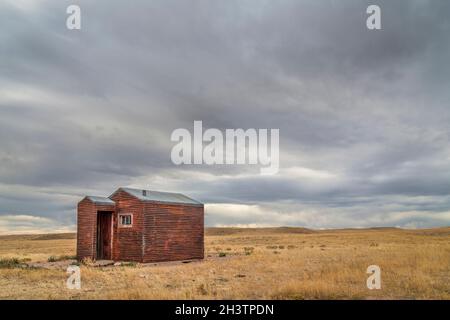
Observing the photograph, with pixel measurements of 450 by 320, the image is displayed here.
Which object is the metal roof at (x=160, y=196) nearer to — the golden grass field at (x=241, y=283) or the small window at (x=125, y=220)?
the small window at (x=125, y=220)

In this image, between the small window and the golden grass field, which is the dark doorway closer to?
the small window

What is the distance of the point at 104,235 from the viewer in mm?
28922

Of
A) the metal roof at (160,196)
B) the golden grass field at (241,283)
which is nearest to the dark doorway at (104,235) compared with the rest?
the metal roof at (160,196)

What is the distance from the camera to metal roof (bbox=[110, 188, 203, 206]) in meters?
28.0

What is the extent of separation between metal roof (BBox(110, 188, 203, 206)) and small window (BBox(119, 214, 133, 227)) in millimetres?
1511

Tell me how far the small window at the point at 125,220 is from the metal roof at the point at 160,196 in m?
1.51

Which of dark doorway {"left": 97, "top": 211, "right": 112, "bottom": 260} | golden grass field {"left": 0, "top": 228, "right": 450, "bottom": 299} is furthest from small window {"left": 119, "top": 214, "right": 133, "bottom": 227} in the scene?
golden grass field {"left": 0, "top": 228, "right": 450, "bottom": 299}

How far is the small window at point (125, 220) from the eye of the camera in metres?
27.7

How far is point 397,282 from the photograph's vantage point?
16375 mm
